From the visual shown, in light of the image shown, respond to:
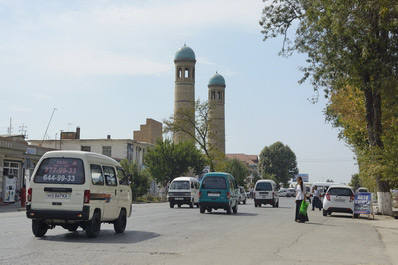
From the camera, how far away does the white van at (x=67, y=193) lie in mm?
11562

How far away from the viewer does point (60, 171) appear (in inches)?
466

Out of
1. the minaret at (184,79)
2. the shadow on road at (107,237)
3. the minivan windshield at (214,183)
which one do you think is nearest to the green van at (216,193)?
the minivan windshield at (214,183)

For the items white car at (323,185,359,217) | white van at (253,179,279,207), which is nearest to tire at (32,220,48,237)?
white car at (323,185,359,217)

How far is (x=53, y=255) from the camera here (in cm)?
891

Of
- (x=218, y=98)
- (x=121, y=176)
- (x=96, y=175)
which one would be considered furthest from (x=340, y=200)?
(x=218, y=98)

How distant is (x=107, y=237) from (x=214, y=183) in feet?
42.8

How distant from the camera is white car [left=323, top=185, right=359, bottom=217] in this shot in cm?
2499

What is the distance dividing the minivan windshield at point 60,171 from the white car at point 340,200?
16676 millimetres

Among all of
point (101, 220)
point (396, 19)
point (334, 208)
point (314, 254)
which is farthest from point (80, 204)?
point (334, 208)

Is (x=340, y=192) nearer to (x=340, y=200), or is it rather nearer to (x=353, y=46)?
(x=340, y=200)

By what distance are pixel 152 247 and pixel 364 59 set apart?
16.6 metres

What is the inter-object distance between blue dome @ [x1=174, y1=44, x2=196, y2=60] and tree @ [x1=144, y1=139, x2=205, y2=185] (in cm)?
4345

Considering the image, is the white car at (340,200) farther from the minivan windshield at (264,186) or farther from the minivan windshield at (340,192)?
the minivan windshield at (264,186)

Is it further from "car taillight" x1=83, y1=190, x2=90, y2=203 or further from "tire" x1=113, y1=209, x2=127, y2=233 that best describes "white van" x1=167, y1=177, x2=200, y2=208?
"car taillight" x1=83, y1=190, x2=90, y2=203
